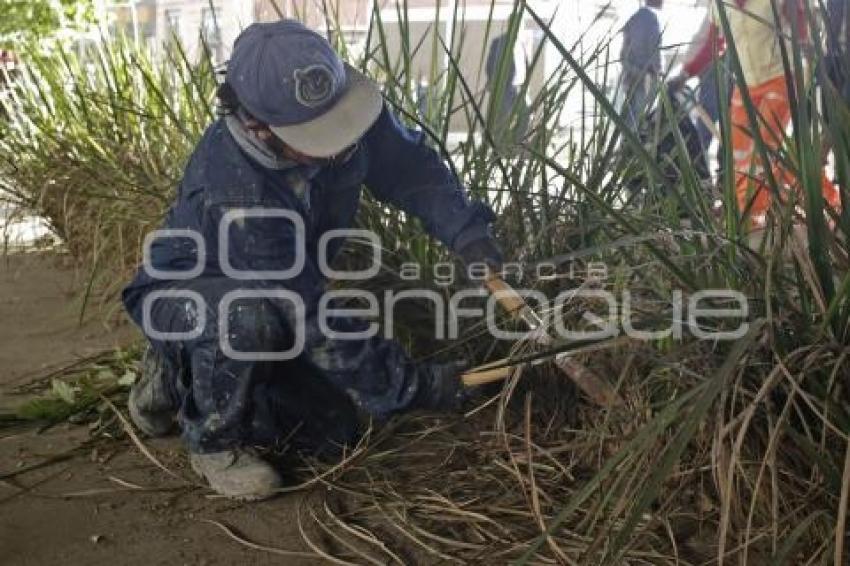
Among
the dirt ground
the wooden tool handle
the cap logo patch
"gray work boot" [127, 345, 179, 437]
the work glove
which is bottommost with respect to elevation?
the dirt ground

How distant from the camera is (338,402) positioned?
2023mm

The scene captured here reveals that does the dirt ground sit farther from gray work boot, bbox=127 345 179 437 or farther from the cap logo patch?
the cap logo patch

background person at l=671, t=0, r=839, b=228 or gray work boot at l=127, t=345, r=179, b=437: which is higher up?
background person at l=671, t=0, r=839, b=228

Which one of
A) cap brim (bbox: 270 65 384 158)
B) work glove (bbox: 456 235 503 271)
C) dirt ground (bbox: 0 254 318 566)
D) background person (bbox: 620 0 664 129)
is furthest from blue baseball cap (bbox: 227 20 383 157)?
dirt ground (bbox: 0 254 318 566)

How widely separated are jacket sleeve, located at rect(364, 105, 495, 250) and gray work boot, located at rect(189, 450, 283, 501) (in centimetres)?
55

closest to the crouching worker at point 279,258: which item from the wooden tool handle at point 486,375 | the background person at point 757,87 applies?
the wooden tool handle at point 486,375

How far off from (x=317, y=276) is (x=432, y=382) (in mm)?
356

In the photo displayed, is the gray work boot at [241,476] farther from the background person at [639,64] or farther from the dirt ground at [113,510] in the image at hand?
the background person at [639,64]

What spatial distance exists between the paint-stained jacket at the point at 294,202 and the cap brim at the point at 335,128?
0.11 m

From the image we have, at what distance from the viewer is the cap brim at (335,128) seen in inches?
69.0

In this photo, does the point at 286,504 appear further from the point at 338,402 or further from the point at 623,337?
the point at 623,337

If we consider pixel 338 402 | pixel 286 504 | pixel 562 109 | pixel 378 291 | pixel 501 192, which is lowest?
pixel 286 504

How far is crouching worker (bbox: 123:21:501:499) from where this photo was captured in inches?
69.7

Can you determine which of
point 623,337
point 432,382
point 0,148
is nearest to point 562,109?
point 432,382
